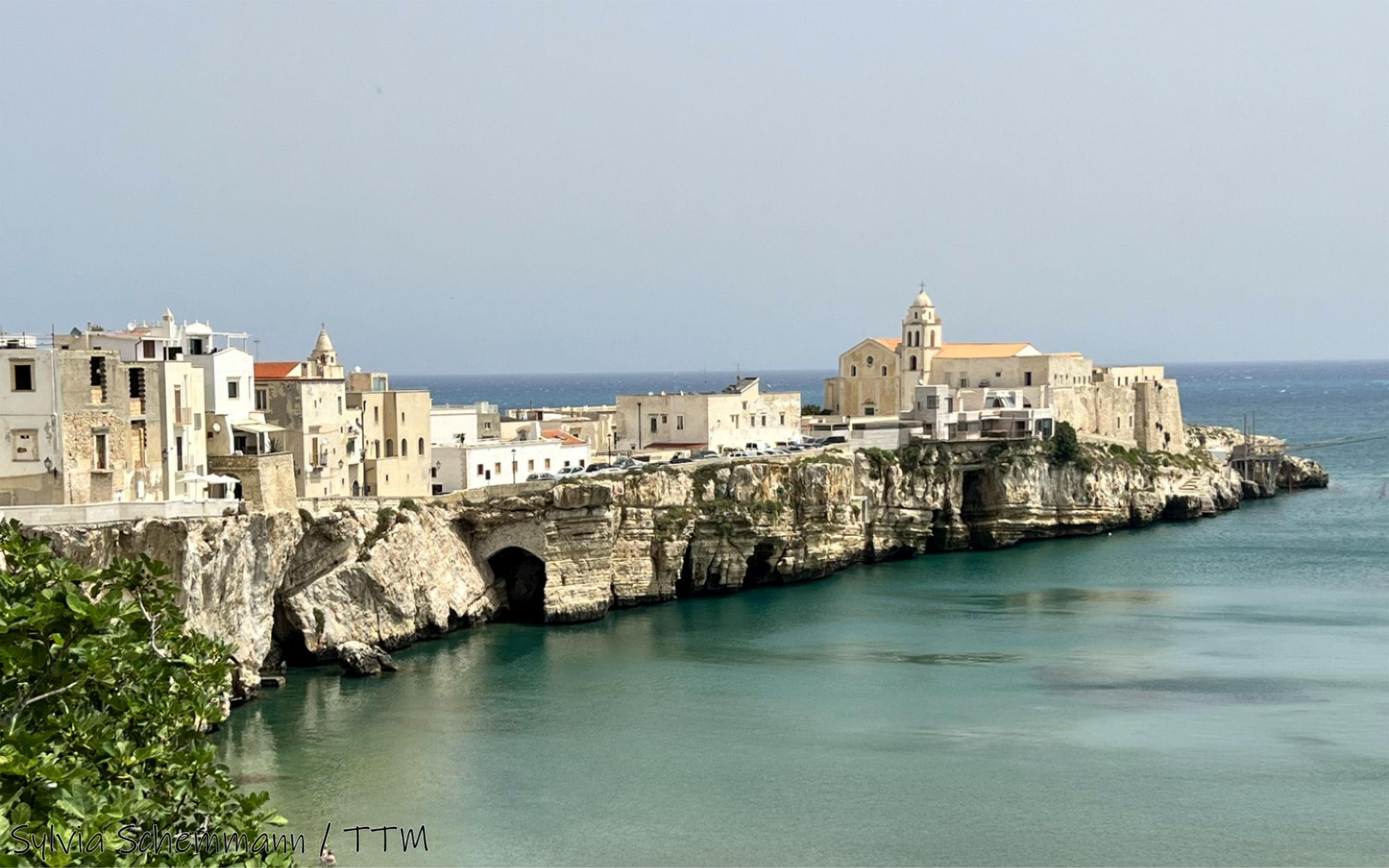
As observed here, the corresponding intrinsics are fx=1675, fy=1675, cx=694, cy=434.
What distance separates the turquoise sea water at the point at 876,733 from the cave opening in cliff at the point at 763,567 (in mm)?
1700

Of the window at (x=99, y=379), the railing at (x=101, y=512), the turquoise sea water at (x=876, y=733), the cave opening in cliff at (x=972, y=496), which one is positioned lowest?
the turquoise sea water at (x=876, y=733)

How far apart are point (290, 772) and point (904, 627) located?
2153 cm

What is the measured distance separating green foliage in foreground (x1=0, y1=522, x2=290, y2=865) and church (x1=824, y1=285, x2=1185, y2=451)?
58106 mm

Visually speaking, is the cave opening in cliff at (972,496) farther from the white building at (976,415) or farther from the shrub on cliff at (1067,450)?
the shrub on cliff at (1067,450)

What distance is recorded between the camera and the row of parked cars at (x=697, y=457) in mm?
53406

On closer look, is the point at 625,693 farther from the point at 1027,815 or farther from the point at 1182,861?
the point at 1182,861

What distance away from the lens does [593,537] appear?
49562 millimetres

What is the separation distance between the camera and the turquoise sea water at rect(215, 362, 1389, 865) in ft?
93.3

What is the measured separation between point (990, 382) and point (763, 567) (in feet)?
79.8

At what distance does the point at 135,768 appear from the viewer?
1614 centimetres

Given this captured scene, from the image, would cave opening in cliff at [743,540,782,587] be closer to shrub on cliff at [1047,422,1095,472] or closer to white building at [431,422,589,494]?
white building at [431,422,589,494]

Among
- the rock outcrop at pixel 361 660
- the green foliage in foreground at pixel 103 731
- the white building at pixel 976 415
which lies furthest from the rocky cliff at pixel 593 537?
the green foliage in foreground at pixel 103 731

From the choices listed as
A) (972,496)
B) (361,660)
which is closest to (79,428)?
(361,660)

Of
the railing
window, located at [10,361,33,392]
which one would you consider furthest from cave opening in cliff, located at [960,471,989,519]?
window, located at [10,361,33,392]
